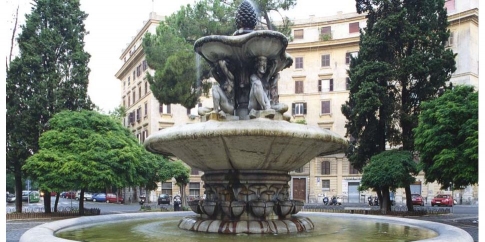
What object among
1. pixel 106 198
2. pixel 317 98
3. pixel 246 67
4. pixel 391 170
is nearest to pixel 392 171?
pixel 391 170

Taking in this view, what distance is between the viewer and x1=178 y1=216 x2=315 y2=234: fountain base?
7.72 meters

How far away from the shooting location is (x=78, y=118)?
90.7 ft

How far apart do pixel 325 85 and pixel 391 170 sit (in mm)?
27142

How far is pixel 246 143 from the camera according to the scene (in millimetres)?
7250

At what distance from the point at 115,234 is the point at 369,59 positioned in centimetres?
2651

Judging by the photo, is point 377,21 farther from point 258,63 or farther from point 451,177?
point 258,63

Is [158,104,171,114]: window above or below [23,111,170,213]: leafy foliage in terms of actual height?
above

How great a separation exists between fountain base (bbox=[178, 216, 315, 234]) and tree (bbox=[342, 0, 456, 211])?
894 inches

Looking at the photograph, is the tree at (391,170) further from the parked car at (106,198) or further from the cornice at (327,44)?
the parked car at (106,198)

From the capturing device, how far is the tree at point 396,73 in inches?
1191

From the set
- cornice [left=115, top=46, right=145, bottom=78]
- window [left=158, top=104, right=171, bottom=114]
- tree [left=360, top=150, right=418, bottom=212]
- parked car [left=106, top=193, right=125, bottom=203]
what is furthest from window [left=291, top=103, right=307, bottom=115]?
tree [left=360, top=150, right=418, bottom=212]

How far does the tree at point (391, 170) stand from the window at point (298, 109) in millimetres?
25324

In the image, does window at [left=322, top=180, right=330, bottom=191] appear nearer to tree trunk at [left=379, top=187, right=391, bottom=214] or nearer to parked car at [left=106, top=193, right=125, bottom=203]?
parked car at [left=106, top=193, right=125, bottom=203]

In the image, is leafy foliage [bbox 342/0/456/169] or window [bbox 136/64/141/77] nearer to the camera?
leafy foliage [bbox 342/0/456/169]
